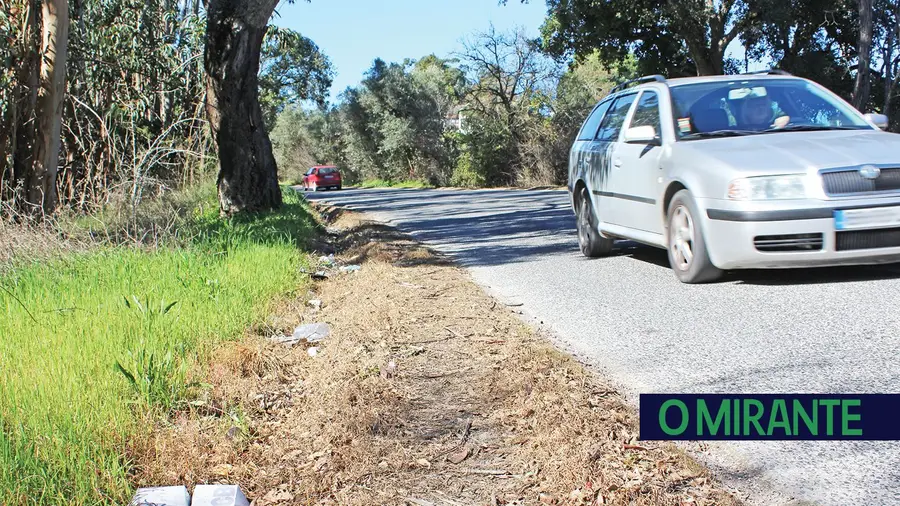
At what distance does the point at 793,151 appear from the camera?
19.2ft

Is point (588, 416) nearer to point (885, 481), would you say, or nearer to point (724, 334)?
point (885, 481)

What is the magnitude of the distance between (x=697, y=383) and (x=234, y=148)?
10601 millimetres

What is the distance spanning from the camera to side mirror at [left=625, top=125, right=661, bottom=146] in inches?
266

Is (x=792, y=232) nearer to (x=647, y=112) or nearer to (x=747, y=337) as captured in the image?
(x=747, y=337)

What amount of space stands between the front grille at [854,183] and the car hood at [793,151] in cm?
7

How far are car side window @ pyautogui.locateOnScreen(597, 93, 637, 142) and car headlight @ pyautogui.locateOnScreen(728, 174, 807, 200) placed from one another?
2369mm

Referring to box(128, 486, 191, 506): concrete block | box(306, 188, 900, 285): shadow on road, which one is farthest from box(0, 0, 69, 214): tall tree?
box(128, 486, 191, 506): concrete block

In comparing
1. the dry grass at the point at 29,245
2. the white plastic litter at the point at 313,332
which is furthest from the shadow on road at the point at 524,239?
the dry grass at the point at 29,245

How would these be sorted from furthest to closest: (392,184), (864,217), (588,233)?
(392,184), (588,233), (864,217)

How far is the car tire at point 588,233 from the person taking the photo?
8.33m

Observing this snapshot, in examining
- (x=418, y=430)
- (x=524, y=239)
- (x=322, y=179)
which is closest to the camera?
(x=418, y=430)

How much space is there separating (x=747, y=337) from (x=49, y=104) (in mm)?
9453

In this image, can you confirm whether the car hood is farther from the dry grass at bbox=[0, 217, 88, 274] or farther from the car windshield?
the dry grass at bbox=[0, 217, 88, 274]

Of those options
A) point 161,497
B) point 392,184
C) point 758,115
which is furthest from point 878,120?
point 392,184
